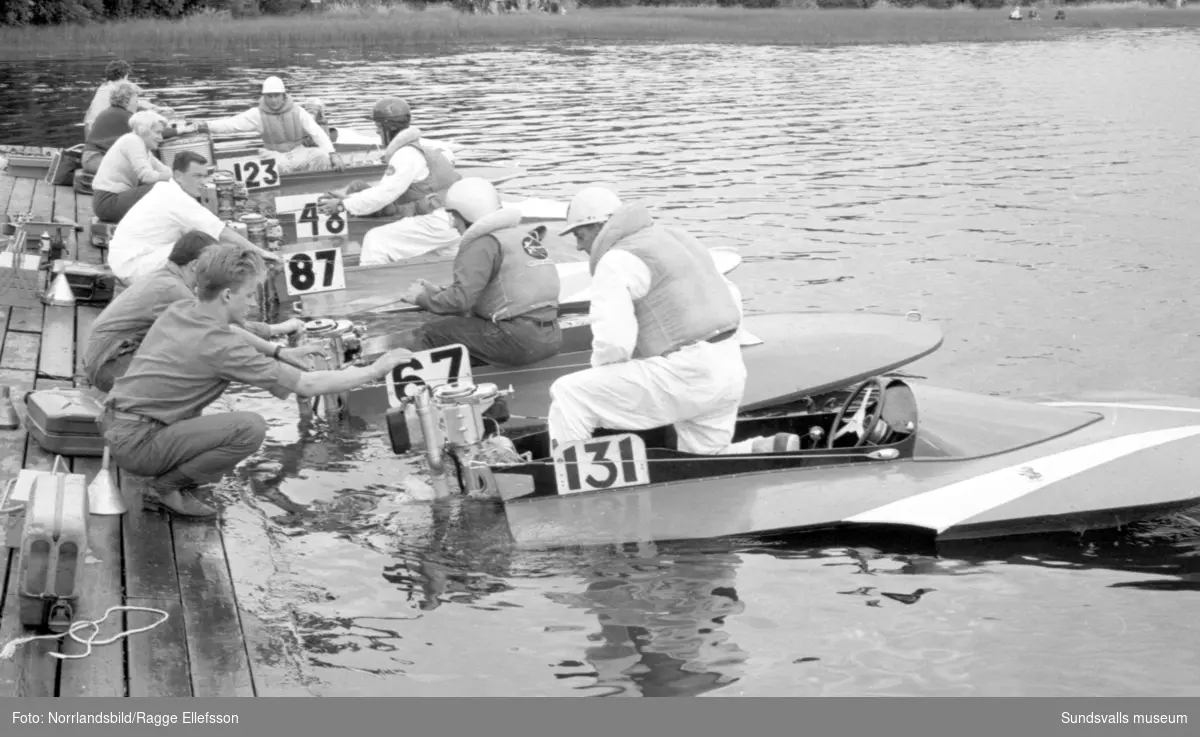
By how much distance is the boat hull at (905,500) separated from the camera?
299 inches

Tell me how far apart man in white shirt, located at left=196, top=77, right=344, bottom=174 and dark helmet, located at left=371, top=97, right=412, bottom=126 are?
9.64 feet

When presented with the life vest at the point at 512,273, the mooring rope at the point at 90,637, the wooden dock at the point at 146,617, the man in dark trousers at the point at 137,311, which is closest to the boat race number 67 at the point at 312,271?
the life vest at the point at 512,273

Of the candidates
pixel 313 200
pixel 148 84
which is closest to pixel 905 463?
pixel 313 200

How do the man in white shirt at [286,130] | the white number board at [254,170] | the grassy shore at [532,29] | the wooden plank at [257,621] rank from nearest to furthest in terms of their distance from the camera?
the wooden plank at [257,621] < the white number board at [254,170] < the man in white shirt at [286,130] < the grassy shore at [532,29]

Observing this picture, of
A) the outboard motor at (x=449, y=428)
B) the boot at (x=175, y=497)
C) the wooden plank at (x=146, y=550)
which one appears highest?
the outboard motor at (x=449, y=428)

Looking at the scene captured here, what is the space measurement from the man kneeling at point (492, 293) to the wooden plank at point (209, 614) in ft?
8.97

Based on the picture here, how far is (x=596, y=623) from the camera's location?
22.1 ft

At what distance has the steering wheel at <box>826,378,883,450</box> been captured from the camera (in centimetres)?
809

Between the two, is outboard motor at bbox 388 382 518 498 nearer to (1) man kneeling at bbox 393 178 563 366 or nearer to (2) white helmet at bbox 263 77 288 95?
(1) man kneeling at bbox 393 178 563 366

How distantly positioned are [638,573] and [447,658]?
138 cm

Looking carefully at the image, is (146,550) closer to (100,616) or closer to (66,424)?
(100,616)

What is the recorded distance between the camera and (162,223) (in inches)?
422

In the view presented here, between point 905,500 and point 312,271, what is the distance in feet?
18.4

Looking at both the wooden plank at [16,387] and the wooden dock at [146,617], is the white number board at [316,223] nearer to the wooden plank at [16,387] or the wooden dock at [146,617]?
the wooden plank at [16,387]
